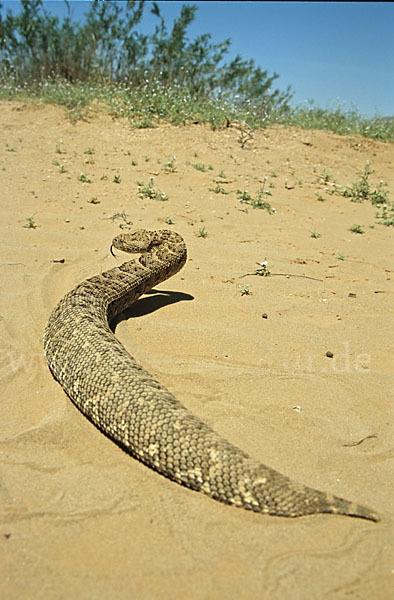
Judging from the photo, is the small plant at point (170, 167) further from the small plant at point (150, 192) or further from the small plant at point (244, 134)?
the small plant at point (244, 134)

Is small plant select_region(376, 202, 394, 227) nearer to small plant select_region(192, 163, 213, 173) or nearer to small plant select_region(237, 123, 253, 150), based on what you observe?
small plant select_region(192, 163, 213, 173)

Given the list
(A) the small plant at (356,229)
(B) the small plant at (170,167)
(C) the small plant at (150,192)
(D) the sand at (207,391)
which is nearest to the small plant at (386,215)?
(D) the sand at (207,391)

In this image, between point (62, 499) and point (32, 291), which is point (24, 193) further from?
point (62, 499)

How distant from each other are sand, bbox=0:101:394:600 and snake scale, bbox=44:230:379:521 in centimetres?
8

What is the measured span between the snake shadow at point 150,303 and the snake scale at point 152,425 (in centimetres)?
68

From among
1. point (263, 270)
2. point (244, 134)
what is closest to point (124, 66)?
point (244, 134)

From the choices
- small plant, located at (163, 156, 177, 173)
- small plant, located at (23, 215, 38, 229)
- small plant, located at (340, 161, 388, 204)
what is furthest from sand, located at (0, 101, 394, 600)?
small plant, located at (340, 161, 388, 204)

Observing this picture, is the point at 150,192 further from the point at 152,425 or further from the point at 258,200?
the point at 152,425

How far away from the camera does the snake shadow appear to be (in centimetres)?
460

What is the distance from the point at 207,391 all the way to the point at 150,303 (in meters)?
1.68

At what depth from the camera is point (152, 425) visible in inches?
103

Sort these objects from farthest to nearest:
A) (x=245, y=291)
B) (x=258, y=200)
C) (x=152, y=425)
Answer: (x=258, y=200) → (x=245, y=291) → (x=152, y=425)

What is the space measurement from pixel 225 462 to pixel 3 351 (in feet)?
7.54

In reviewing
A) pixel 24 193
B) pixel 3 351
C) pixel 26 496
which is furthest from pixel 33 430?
pixel 24 193
